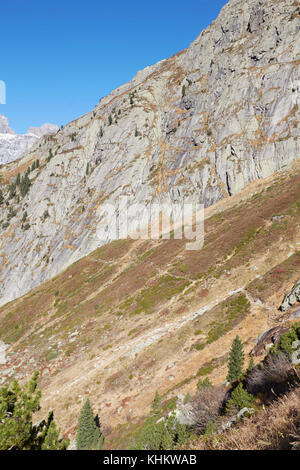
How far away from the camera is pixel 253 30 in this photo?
97.1 m

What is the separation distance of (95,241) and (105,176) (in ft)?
118

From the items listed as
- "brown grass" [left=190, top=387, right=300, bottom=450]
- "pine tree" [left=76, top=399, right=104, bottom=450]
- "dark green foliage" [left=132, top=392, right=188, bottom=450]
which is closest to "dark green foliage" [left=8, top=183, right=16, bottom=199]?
"pine tree" [left=76, top=399, right=104, bottom=450]

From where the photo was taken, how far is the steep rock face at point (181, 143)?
259 ft

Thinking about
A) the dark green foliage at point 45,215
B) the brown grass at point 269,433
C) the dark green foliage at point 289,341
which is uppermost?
the dark green foliage at point 45,215

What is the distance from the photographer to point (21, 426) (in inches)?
392

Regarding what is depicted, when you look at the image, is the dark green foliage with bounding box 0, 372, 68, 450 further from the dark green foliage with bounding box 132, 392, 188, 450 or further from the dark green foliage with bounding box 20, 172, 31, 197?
the dark green foliage with bounding box 20, 172, 31, 197

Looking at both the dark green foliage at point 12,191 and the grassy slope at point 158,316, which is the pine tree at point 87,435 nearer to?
the grassy slope at point 158,316

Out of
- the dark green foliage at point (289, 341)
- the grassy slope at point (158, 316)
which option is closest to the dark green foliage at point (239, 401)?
the dark green foliage at point (289, 341)

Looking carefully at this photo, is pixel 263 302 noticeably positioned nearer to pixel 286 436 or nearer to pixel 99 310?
pixel 286 436

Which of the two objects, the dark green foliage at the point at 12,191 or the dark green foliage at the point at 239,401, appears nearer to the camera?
the dark green foliage at the point at 239,401

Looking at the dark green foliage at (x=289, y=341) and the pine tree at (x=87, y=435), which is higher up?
the dark green foliage at (x=289, y=341)

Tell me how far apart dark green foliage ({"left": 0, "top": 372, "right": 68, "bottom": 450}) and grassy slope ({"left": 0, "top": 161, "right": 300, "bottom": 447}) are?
10.3 metres

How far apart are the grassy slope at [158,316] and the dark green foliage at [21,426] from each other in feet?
33.9

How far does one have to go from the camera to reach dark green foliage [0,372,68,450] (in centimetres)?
946
